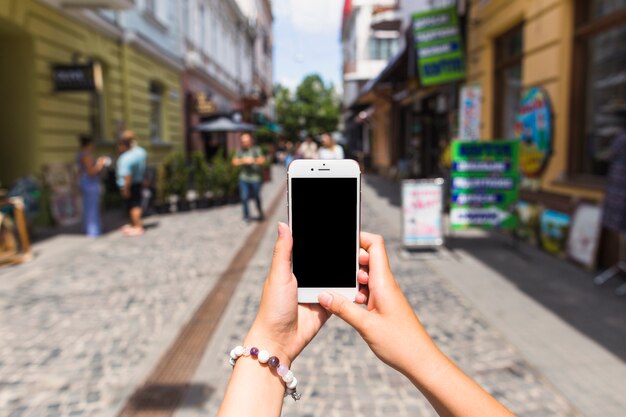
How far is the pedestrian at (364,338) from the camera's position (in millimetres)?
1022

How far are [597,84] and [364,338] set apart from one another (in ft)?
23.9

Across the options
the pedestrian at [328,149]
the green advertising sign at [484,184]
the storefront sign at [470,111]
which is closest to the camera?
the green advertising sign at [484,184]

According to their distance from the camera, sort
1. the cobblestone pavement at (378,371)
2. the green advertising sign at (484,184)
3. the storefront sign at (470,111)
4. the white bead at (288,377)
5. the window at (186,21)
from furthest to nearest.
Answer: the window at (186,21)
the storefront sign at (470,111)
the green advertising sign at (484,184)
the cobblestone pavement at (378,371)
the white bead at (288,377)

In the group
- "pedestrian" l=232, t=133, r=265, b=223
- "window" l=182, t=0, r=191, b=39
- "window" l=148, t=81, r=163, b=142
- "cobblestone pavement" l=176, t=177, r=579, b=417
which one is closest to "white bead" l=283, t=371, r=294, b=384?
"cobblestone pavement" l=176, t=177, r=579, b=417

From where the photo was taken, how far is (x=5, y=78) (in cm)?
1011

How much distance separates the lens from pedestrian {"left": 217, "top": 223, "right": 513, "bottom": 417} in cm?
102

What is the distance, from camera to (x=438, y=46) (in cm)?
1145

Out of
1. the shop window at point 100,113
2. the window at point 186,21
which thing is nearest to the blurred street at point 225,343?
the shop window at point 100,113

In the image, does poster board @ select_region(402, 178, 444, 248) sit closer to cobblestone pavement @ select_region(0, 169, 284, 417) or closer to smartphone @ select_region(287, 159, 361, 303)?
cobblestone pavement @ select_region(0, 169, 284, 417)

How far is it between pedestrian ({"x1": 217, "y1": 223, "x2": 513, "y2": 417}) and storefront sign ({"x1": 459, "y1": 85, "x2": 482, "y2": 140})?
34.2 ft

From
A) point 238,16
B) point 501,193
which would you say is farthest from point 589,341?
point 238,16

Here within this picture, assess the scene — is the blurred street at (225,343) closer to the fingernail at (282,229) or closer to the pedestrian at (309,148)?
the fingernail at (282,229)

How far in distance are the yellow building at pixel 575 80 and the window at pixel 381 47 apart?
82.2 ft

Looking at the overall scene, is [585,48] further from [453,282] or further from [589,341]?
[589,341]
